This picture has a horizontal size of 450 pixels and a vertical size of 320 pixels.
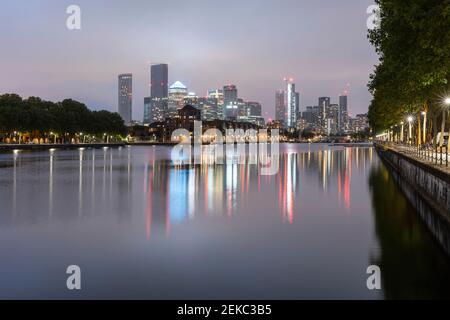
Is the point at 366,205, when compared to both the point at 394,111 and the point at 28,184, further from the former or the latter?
the point at 394,111

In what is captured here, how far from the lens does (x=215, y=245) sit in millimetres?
20141

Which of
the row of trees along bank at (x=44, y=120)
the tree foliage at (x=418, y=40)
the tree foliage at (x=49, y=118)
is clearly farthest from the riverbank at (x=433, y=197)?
the row of trees along bank at (x=44, y=120)

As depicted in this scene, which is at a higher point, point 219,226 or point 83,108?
point 83,108

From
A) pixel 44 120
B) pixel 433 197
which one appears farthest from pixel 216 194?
pixel 44 120

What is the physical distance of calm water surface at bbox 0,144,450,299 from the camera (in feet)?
47.4

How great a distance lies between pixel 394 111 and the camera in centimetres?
6456

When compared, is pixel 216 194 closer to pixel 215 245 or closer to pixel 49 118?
pixel 215 245

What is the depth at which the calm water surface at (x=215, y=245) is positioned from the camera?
47.4 ft

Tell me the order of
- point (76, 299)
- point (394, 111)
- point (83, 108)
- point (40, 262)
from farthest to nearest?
point (83, 108) < point (394, 111) < point (40, 262) < point (76, 299)

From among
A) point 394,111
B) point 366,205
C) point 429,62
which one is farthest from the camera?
point 394,111

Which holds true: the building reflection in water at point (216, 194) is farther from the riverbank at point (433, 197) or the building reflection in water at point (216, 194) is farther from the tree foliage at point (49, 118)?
the tree foliage at point (49, 118)

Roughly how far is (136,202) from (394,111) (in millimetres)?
43044

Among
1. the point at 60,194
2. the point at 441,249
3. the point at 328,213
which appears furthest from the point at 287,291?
the point at 60,194
